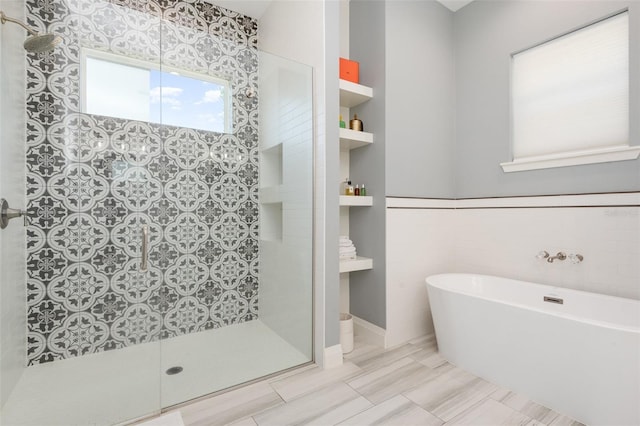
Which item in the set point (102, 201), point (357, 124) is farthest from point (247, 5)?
point (102, 201)

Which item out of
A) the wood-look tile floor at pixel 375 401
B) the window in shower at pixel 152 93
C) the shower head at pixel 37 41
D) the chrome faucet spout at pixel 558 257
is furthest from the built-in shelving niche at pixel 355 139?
the shower head at pixel 37 41

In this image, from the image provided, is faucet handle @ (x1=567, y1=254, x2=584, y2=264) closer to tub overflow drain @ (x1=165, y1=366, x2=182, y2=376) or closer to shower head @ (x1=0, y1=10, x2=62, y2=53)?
tub overflow drain @ (x1=165, y1=366, x2=182, y2=376)

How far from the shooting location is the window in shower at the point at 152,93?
4.99 feet

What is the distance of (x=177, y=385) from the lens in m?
1.75

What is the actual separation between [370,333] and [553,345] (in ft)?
4.11

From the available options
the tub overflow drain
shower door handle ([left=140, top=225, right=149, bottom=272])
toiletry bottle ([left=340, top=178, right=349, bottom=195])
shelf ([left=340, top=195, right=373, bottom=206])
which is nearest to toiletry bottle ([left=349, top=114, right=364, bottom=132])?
toiletry bottle ([left=340, top=178, right=349, bottom=195])

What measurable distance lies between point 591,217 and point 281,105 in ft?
7.38

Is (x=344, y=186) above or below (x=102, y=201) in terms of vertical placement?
above

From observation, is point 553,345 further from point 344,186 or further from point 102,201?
point 102,201

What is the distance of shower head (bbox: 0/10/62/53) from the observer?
1.39 metres

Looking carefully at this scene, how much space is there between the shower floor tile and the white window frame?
240cm

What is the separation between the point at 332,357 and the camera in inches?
83.7

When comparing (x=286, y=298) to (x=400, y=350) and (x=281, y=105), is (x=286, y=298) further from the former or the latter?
(x=281, y=105)

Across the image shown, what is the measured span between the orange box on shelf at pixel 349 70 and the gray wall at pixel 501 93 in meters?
1.04
